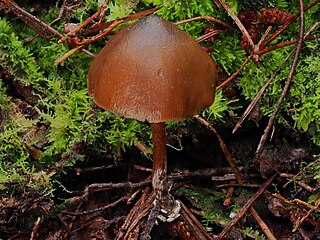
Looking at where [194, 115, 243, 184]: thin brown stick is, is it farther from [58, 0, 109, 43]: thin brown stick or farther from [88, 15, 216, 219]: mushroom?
[58, 0, 109, 43]: thin brown stick

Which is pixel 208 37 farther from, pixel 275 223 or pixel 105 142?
pixel 275 223

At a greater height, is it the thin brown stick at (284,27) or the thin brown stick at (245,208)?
the thin brown stick at (284,27)

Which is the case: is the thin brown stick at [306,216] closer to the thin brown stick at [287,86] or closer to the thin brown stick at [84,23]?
the thin brown stick at [287,86]

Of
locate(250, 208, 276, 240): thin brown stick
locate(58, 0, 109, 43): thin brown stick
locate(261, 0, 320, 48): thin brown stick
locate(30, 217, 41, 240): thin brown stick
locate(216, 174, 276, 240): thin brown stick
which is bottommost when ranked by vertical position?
locate(250, 208, 276, 240): thin brown stick

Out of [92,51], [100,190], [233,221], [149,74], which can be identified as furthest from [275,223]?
[92,51]

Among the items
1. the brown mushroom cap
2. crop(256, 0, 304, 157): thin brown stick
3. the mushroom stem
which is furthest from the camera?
crop(256, 0, 304, 157): thin brown stick

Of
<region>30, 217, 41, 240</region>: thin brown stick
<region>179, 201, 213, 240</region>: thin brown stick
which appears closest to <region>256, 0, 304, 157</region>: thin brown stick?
<region>179, 201, 213, 240</region>: thin brown stick

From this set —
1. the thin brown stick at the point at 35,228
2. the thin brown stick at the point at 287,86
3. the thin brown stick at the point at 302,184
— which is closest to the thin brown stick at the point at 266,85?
the thin brown stick at the point at 287,86

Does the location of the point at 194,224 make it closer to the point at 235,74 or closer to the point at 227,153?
the point at 227,153

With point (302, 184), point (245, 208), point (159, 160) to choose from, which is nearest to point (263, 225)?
point (245, 208)
